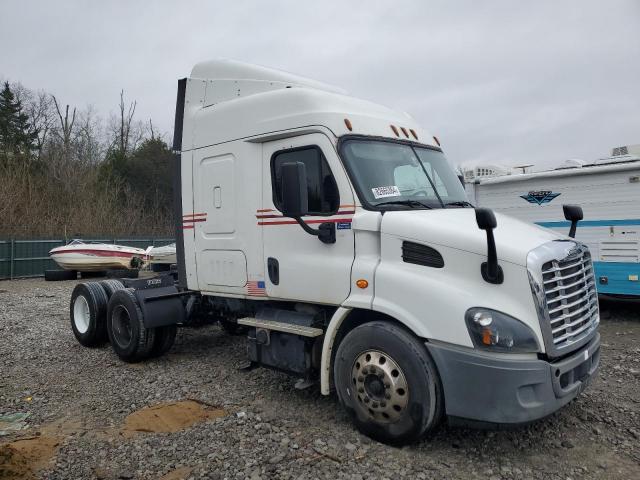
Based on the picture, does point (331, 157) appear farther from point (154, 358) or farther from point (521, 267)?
point (154, 358)

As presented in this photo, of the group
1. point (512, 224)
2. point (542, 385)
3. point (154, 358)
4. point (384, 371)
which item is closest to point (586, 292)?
point (512, 224)

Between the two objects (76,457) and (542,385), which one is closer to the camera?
(542,385)

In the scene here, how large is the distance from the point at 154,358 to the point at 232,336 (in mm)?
1566

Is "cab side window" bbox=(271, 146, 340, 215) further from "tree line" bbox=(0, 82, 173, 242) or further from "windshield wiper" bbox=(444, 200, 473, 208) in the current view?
"tree line" bbox=(0, 82, 173, 242)

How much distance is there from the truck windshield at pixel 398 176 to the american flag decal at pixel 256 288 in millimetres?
1549

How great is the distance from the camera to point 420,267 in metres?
4.07

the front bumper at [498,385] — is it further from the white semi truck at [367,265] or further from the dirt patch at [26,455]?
the dirt patch at [26,455]

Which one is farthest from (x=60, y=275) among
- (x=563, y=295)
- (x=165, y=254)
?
(x=563, y=295)

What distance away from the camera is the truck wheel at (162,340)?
673cm

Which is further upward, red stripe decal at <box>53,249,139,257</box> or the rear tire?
red stripe decal at <box>53,249,139,257</box>

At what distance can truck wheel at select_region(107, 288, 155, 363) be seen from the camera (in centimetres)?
651

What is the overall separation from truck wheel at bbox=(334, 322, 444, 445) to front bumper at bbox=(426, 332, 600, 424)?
5.4 inches

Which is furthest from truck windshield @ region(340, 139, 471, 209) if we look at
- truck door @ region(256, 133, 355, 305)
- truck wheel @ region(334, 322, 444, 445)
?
truck wheel @ region(334, 322, 444, 445)

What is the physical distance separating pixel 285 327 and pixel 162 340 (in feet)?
8.72
